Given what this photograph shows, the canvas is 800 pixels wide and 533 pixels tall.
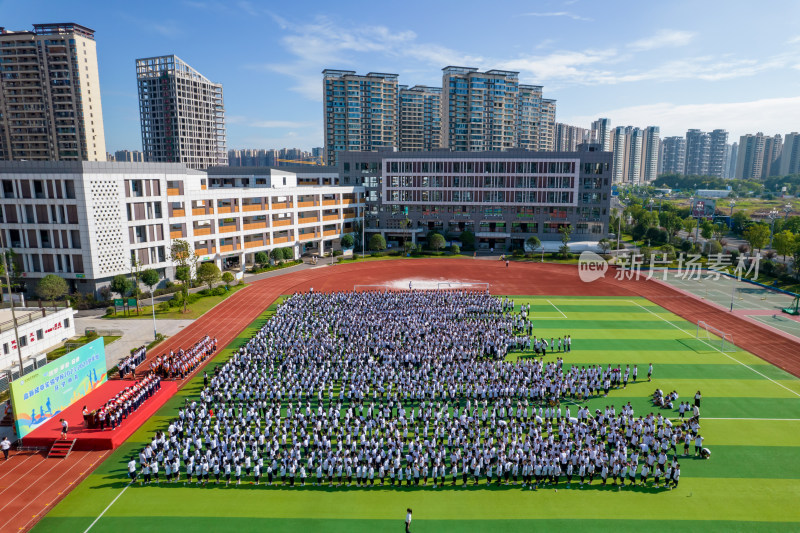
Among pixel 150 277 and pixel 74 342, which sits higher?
pixel 150 277

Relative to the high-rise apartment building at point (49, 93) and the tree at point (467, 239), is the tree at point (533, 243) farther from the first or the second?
the high-rise apartment building at point (49, 93)

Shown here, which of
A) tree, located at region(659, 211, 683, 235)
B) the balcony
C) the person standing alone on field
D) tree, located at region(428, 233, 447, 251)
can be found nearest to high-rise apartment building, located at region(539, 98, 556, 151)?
tree, located at region(659, 211, 683, 235)

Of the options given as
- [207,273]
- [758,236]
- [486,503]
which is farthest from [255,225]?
[758,236]

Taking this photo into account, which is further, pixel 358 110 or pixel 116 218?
pixel 358 110

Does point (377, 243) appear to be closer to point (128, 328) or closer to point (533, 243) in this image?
point (533, 243)

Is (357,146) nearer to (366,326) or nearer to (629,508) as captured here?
(366,326)

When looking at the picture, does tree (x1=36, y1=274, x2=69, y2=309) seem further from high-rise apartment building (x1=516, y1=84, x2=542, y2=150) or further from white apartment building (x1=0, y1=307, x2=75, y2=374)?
high-rise apartment building (x1=516, y1=84, x2=542, y2=150)
